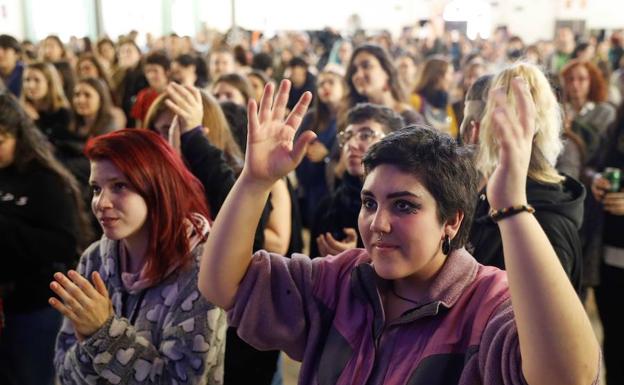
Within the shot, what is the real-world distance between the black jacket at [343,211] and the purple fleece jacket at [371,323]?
1.04 meters

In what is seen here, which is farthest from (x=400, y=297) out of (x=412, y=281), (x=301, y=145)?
(x=301, y=145)

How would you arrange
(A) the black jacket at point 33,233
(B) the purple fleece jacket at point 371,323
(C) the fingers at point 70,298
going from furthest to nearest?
(A) the black jacket at point 33,233 < (C) the fingers at point 70,298 < (B) the purple fleece jacket at point 371,323

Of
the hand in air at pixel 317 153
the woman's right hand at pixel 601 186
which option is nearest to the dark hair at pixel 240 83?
the hand in air at pixel 317 153

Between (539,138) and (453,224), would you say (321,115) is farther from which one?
(453,224)

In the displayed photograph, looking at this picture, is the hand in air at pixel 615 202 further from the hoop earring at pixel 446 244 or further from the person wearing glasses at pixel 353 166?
the hoop earring at pixel 446 244

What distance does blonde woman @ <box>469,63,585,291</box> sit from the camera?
1.82m

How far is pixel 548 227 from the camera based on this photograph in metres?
1.81

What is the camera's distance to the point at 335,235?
8.05 feet

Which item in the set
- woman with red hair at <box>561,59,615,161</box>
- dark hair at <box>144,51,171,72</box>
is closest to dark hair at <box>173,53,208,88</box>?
dark hair at <box>144,51,171,72</box>

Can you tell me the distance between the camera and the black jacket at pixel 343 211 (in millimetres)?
2424

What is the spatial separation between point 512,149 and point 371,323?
0.41 m

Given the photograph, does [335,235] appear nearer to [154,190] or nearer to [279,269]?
[154,190]

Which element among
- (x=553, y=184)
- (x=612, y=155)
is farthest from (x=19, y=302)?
(x=612, y=155)

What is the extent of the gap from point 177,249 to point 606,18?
69.6 feet
